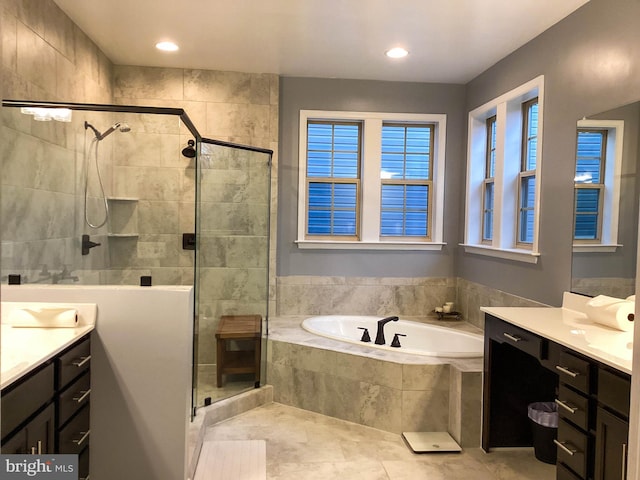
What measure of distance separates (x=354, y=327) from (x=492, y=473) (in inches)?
74.9

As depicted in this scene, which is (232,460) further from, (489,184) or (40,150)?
(489,184)

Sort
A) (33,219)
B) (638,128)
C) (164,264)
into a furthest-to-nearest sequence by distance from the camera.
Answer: (164,264) < (33,219) < (638,128)

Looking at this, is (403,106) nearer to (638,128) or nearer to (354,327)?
(354,327)

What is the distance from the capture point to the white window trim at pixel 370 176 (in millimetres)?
4512

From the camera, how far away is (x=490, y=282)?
13.1 feet

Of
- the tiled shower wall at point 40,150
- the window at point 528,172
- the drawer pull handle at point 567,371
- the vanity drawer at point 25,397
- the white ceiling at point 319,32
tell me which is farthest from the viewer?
the window at point 528,172

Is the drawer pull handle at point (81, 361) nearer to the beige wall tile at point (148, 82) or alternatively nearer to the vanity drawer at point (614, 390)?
the vanity drawer at point (614, 390)

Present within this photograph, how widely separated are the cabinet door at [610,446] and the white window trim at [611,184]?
105cm

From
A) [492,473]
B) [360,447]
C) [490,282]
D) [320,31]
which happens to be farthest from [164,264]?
[490,282]

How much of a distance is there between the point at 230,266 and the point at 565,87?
2508 millimetres

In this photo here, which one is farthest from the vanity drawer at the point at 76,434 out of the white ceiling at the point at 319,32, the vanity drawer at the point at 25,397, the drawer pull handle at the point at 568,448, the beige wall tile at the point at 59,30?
the white ceiling at the point at 319,32

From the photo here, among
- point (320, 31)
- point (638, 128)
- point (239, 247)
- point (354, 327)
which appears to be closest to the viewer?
point (638, 128)

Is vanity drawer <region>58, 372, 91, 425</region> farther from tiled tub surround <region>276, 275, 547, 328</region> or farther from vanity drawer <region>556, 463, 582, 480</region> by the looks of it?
tiled tub surround <region>276, 275, 547, 328</region>

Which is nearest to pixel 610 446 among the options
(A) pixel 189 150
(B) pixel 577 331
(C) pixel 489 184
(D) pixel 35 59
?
(B) pixel 577 331
